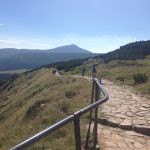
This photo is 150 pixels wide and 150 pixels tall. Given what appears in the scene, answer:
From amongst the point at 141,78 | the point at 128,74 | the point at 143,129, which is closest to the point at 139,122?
the point at 143,129

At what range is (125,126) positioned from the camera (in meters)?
9.69

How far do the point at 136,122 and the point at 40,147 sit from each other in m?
3.56

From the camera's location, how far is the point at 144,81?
2306 cm

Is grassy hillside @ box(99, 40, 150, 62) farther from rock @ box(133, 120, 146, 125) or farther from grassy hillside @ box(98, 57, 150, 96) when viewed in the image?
rock @ box(133, 120, 146, 125)

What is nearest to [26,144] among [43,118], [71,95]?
[43,118]

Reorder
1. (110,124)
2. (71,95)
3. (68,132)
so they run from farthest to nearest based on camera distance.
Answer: (71,95) → (110,124) → (68,132)

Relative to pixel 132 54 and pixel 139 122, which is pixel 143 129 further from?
pixel 132 54

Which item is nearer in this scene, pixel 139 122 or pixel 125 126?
pixel 125 126

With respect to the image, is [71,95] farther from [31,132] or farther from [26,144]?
[26,144]

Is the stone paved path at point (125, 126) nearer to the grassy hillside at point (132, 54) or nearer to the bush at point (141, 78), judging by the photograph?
the bush at point (141, 78)

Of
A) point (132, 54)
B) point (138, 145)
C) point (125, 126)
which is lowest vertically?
point (138, 145)

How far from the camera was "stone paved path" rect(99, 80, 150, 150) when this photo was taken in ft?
26.7

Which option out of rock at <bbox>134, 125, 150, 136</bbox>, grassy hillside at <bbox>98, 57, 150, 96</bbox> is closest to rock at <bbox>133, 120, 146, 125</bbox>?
rock at <bbox>134, 125, 150, 136</bbox>

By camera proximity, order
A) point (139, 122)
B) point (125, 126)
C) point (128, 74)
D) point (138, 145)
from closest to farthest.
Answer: point (138, 145) < point (125, 126) < point (139, 122) < point (128, 74)
